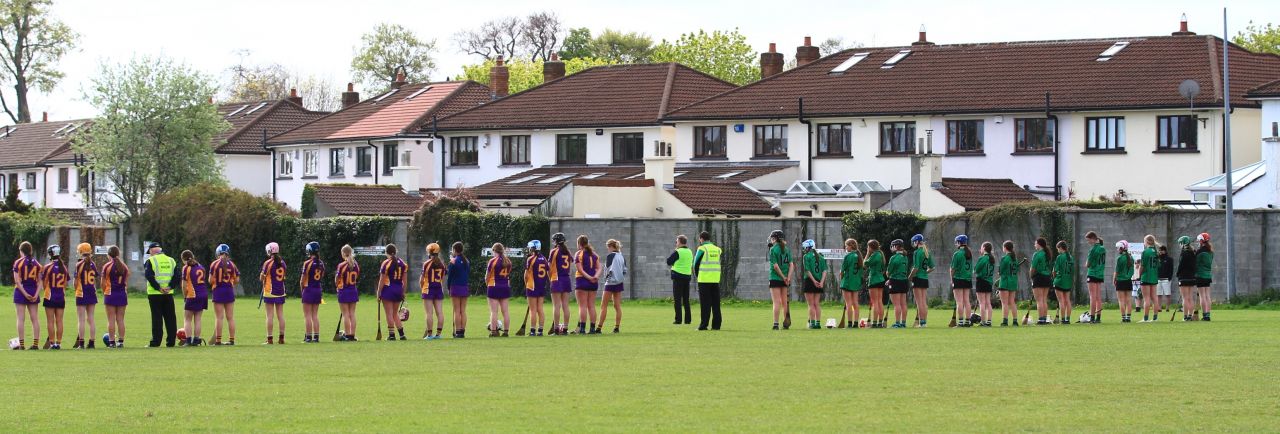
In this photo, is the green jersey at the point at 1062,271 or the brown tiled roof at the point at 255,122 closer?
the green jersey at the point at 1062,271

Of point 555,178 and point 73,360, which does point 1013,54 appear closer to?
point 555,178

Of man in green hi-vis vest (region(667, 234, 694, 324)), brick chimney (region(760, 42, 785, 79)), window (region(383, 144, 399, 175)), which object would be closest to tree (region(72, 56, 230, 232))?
window (region(383, 144, 399, 175))

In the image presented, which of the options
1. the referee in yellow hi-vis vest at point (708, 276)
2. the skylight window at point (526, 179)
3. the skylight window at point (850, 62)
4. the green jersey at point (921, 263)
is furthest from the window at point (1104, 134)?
the referee in yellow hi-vis vest at point (708, 276)

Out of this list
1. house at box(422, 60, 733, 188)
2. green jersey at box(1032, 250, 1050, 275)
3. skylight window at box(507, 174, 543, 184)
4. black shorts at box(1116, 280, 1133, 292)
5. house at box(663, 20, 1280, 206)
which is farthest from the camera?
house at box(422, 60, 733, 188)

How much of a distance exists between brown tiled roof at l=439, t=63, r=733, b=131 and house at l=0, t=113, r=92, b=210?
988 inches

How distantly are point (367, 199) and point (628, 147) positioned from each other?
500 inches

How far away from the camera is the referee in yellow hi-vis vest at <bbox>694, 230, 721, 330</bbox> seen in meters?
27.6

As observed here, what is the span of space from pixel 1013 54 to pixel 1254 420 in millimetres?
47061

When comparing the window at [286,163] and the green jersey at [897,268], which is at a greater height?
the window at [286,163]

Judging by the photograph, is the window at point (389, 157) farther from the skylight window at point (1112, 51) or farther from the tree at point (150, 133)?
the skylight window at point (1112, 51)

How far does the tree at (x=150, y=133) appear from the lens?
65.3 metres

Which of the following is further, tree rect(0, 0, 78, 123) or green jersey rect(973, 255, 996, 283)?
tree rect(0, 0, 78, 123)

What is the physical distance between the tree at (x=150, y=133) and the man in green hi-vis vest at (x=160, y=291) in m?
40.2

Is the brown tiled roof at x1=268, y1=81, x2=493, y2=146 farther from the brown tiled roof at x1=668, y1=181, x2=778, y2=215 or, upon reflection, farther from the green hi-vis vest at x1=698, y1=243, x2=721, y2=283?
the green hi-vis vest at x1=698, y1=243, x2=721, y2=283
